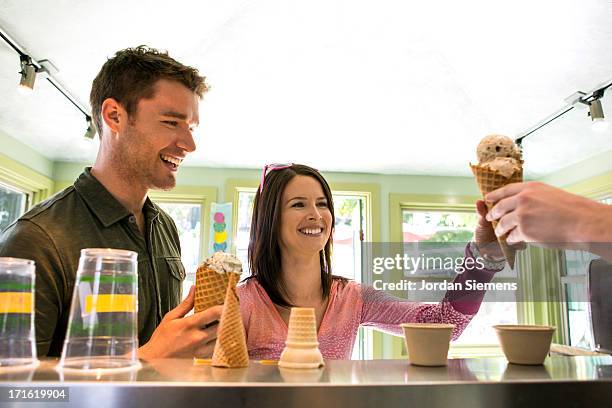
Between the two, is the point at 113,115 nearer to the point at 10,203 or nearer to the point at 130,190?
the point at 130,190

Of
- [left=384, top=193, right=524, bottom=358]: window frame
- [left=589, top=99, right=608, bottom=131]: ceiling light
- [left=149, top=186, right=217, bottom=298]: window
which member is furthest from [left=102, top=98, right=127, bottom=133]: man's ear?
[left=384, top=193, right=524, bottom=358]: window frame

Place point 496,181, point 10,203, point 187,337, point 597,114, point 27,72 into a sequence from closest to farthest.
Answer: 1. point 496,181
2. point 187,337
3. point 27,72
4. point 597,114
5. point 10,203

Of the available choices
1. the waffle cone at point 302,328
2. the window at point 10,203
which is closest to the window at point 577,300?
the waffle cone at point 302,328

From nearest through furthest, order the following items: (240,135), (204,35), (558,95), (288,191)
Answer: (288,191), (204,35), (558,95), (240,135)

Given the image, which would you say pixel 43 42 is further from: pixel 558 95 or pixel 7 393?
pixel 558 95

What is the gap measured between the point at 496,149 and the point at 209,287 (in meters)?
0.61

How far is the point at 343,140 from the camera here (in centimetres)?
440

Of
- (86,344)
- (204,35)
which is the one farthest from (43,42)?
(86,344)

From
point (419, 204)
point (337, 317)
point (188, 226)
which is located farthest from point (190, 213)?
point (337, 317)

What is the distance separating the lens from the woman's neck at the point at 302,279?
5.22 ft

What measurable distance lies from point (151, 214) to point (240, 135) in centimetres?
270

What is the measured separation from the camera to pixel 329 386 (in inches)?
25.5

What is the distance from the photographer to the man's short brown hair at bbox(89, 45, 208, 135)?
1596 mm

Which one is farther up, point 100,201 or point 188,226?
point 188,226
